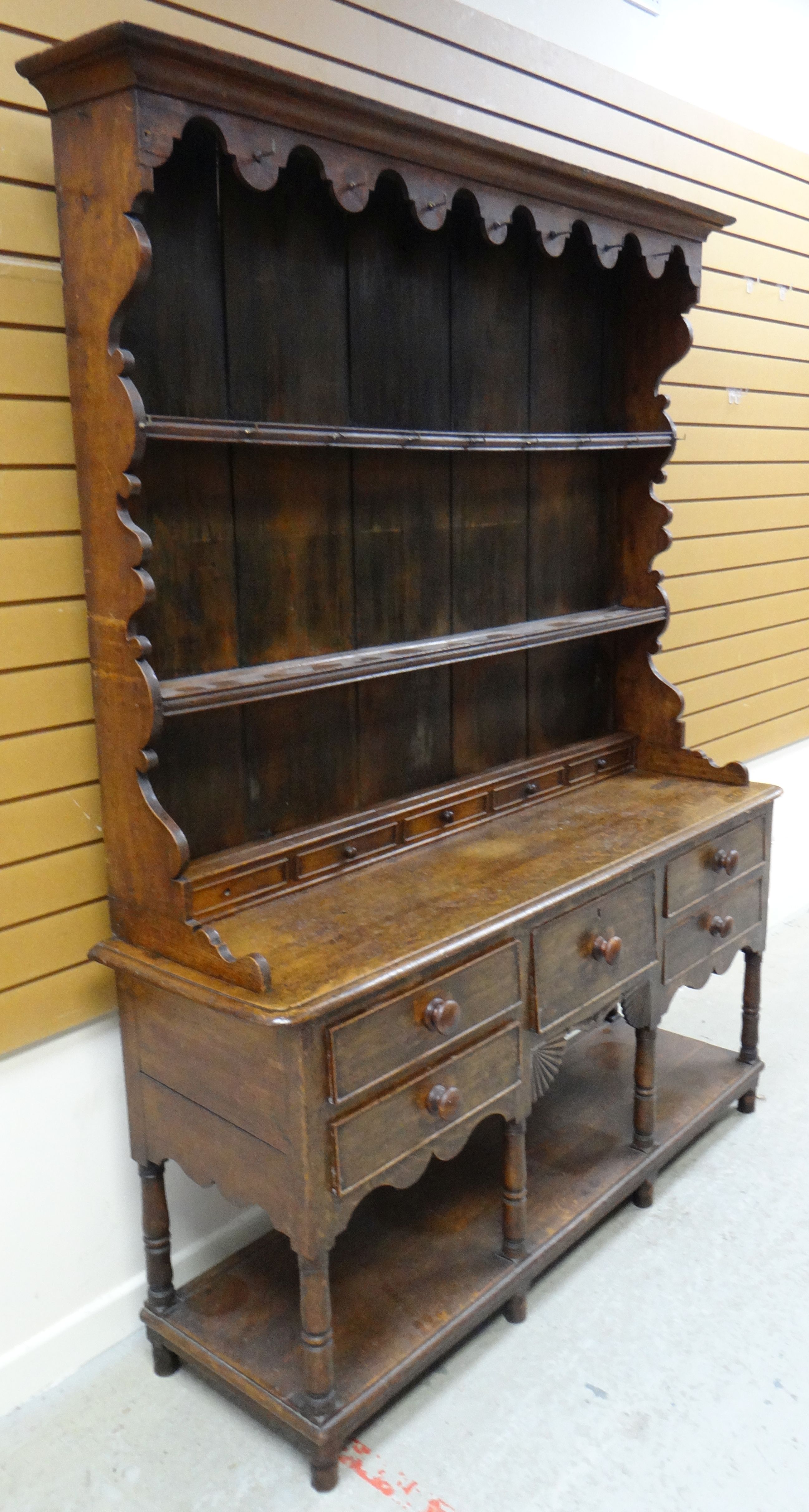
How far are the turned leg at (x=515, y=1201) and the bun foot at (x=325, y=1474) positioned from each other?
1.63 ft

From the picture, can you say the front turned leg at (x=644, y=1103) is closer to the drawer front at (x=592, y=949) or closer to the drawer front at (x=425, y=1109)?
the drawer front at (x=592, y=949)

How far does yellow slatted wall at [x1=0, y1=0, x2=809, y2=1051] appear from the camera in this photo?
186 centimetres

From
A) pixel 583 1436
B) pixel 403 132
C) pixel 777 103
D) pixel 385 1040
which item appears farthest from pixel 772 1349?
pixel 777 103

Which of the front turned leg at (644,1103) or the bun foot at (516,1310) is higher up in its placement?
the front turned leg at (644,1103)

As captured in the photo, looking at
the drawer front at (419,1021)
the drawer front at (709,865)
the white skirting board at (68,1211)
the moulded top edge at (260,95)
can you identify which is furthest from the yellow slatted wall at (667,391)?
the drawer front at (709,865)

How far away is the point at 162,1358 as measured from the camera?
2170 millimetres

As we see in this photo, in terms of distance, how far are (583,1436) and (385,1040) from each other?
823mm

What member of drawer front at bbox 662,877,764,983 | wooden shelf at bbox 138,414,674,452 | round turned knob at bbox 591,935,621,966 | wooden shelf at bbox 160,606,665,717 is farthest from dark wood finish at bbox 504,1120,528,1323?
wooden shelf at bbox 138,414,674,452

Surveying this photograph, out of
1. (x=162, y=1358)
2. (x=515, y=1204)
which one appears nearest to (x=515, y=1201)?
(x=515, y=1204)

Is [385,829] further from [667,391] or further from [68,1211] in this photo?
[667,391]

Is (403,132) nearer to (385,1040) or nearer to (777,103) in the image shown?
(385,1040)

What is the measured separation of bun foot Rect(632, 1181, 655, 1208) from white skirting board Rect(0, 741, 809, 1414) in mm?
1033

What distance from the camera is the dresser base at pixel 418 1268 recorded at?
199 cm

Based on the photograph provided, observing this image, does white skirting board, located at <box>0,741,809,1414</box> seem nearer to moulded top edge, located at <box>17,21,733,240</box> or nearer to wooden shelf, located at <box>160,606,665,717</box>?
wooden shelf, located at <box>160,606,665,717</box>
